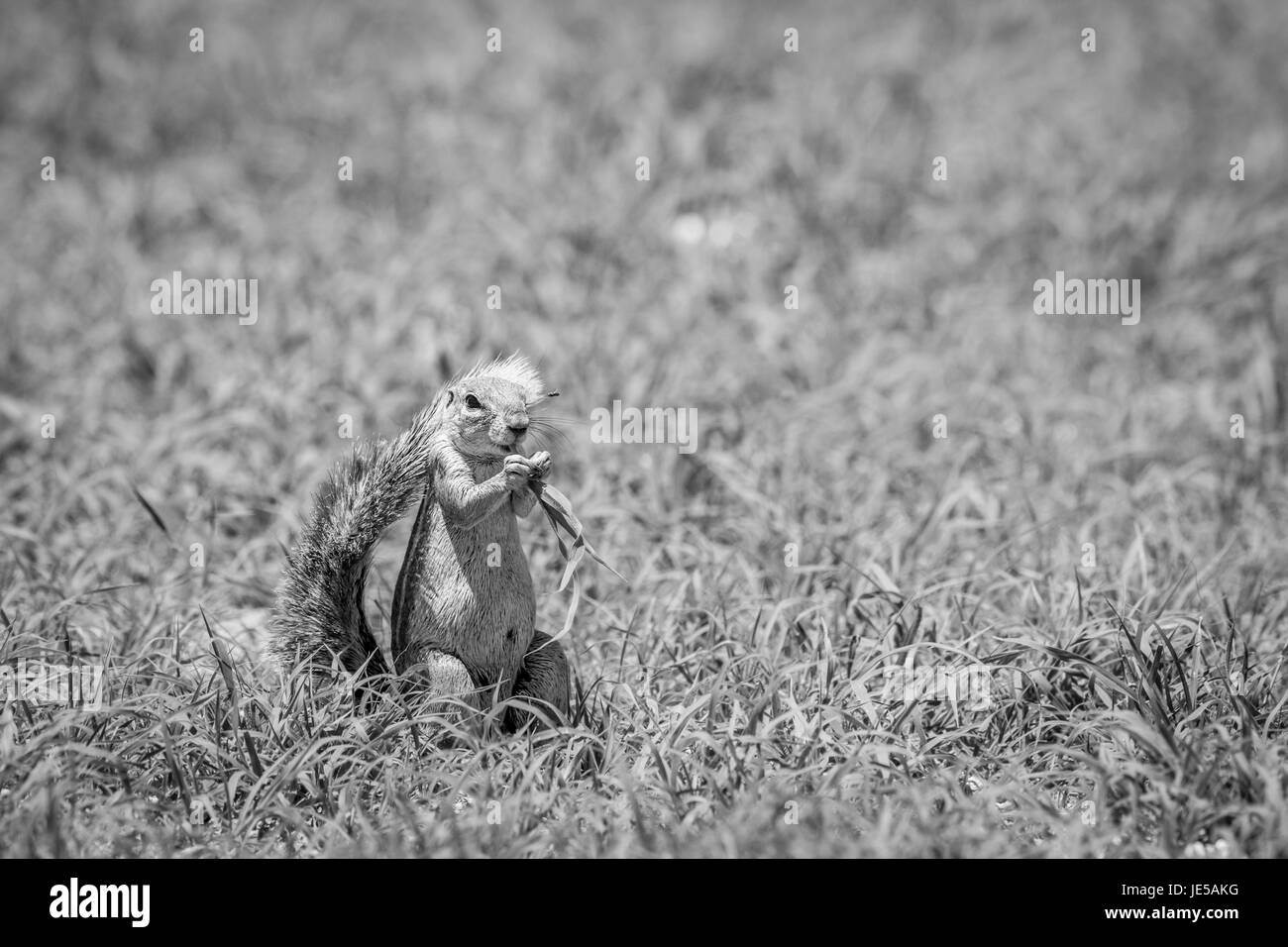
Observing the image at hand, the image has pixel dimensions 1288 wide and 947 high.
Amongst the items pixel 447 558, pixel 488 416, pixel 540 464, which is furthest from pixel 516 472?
pixel 447 558

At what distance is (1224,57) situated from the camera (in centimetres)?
960

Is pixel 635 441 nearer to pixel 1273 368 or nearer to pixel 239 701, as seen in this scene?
pixel 239 701

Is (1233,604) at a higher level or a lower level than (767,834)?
higher

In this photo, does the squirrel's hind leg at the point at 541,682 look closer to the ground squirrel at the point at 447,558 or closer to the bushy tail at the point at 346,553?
the ground squirrel at the point at 447,558

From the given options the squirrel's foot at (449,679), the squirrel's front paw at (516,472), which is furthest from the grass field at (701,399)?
the squirrel's front paw at (516,472)

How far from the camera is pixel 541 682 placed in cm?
344

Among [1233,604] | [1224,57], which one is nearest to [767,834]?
[1233,604]

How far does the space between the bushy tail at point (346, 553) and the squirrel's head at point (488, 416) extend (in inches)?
4.9

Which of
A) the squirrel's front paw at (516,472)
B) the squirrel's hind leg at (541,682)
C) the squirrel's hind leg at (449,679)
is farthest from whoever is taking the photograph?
the squirrel's hind leg at (541,682)

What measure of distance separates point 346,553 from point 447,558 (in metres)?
0.30

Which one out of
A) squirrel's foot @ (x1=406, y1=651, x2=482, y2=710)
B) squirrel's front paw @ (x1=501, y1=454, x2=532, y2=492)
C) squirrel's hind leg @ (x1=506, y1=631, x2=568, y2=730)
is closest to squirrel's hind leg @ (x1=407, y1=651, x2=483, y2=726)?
squirrel's foot @ (x1=406, y1=651, x2=482, y2=710)

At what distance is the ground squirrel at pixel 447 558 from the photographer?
330cm

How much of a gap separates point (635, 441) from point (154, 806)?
275 cm
